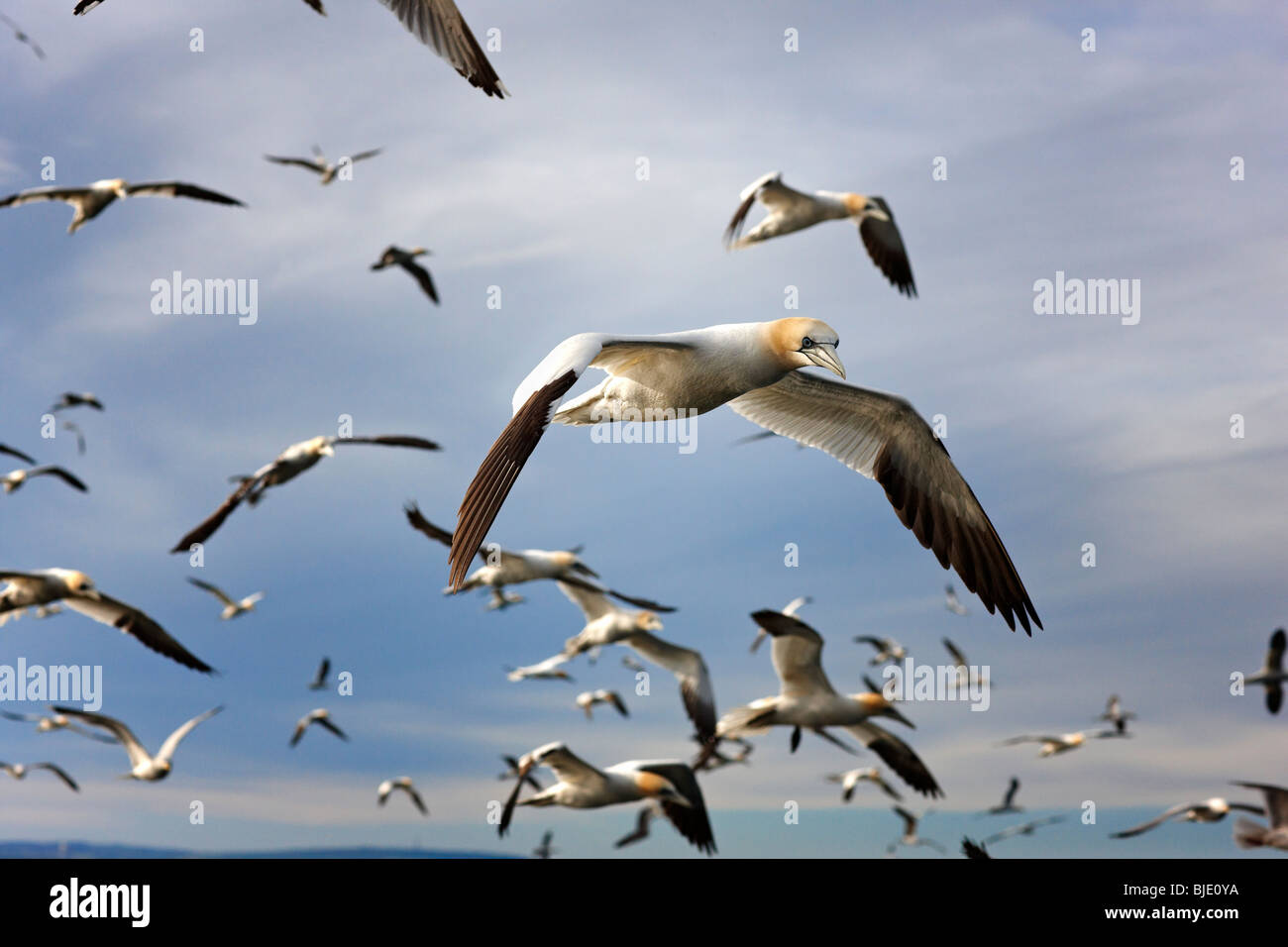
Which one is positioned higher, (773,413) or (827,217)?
(827,217)

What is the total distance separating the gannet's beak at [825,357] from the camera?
7.92m

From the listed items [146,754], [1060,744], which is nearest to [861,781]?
[1060,744]

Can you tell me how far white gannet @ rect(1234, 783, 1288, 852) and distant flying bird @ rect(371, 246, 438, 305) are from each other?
53.1 ft

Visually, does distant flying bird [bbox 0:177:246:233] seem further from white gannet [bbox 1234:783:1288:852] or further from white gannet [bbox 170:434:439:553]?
white gannet [bbox 1234:783:1288:852]

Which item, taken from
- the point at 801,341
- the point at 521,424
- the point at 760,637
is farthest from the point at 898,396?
the point at 760,637

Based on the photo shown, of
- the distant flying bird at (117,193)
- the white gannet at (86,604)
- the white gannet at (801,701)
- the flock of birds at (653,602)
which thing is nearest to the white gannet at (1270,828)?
the flock of birds at (653,602)

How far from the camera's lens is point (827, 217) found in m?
20.2

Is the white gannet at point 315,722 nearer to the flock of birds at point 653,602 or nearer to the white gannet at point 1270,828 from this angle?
the flock of birds at point 653,602

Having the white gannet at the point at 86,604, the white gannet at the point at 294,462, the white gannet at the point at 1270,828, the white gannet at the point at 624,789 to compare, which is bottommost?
the white gannet at the point at 1270,828

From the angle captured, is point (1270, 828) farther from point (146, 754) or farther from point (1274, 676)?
point (146, 754)

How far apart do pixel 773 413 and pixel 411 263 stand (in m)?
14.0

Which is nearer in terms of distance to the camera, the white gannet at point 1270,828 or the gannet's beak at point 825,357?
the gannet's beak at point 825,357

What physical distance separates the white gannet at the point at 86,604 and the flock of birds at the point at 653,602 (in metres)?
0.03

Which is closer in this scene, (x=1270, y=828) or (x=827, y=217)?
(x=1270, y=828)
